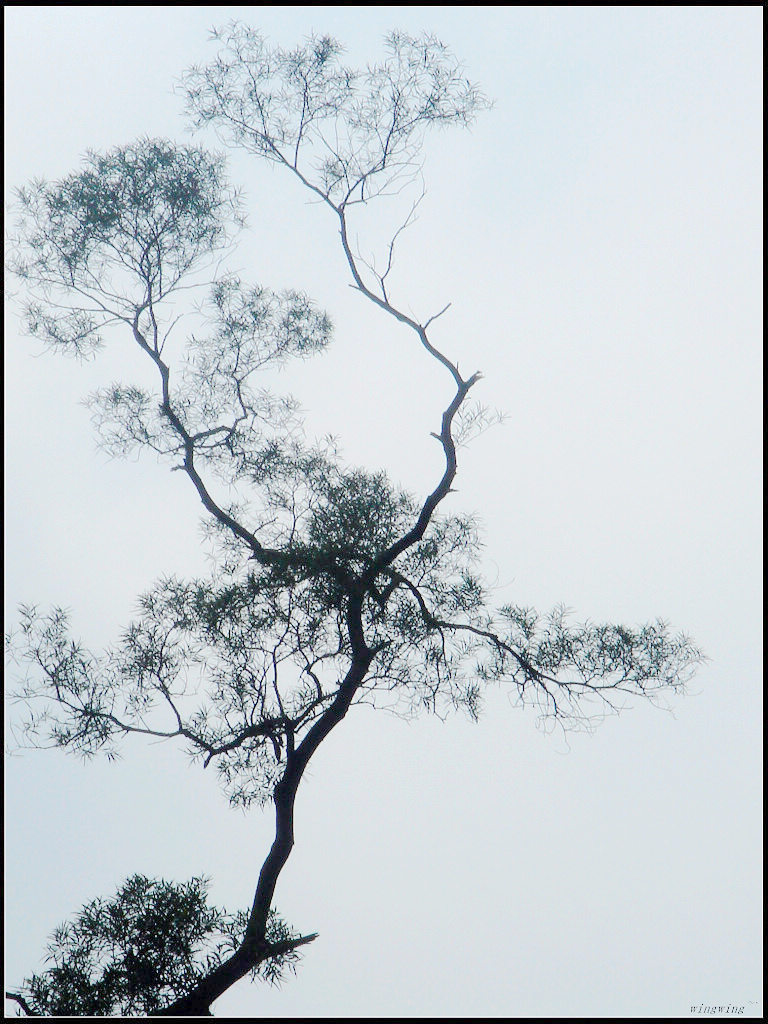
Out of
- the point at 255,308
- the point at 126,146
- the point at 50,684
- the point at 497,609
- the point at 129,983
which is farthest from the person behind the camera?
the point at 255,308

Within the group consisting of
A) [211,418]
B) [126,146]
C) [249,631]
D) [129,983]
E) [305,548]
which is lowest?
[129,983]

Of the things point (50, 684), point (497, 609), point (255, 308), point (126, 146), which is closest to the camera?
point (50, 684)

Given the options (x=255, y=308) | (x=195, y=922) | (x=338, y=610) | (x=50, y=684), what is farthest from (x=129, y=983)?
(x=255, y=308)

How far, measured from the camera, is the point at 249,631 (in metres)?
7.69

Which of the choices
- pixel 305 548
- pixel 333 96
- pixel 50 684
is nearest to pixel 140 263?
pixel 333 96

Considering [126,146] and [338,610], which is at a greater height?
[126,146]

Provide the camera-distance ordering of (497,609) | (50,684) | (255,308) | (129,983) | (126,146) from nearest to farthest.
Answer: (129,983)
(50,684)
(497,609)
(126,146)
(255,308)

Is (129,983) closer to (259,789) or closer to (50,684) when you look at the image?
(259,789)

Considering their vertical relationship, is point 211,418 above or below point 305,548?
above

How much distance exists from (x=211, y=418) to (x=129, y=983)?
522cm

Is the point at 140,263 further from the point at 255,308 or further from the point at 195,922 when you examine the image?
the point at 195,922

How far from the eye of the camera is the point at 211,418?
9.45 metres

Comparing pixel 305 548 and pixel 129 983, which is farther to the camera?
pixel 305 548

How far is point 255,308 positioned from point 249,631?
3.86 m
